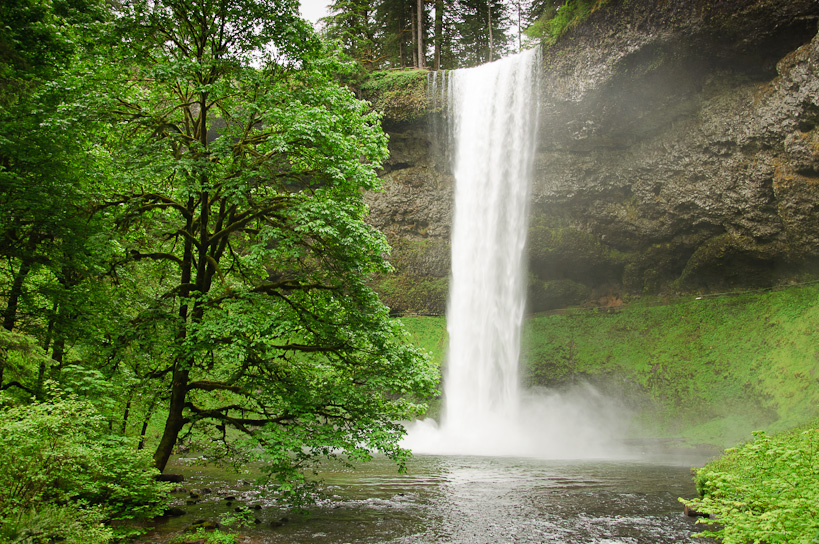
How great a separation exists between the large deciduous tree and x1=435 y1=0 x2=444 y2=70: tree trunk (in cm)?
3005

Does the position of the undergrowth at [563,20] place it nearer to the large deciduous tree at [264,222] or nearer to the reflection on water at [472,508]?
the large deciduous tree at [264,222]

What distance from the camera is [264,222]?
10.1m

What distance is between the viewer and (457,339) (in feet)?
95.7

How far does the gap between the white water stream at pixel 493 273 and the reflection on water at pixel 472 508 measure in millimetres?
11025

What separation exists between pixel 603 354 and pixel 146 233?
26.1 meters

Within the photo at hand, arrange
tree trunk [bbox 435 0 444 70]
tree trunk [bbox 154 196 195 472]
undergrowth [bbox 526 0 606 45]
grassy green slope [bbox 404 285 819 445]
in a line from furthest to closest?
tree trunk [bbox 435 0 444 70] → undergrowth [bbox 526 0 606 45] → grassy green slope [bbox 404 285 819 445] → tree trunk [bbox 154 196 195 472]

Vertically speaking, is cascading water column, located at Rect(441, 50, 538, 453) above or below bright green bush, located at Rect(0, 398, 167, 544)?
above

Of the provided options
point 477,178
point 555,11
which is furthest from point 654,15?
point 477,178

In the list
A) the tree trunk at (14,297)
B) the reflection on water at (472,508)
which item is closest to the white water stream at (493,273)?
the reflection on water at (472,508)

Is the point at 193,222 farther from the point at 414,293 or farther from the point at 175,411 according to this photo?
the point at 414,293

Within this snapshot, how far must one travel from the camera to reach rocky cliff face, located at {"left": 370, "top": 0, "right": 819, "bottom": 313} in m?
23.5

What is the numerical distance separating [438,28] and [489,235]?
17089 mm

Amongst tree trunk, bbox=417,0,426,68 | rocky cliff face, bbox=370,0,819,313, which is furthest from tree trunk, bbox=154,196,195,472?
tree trunk, bbox=417,0,426,68

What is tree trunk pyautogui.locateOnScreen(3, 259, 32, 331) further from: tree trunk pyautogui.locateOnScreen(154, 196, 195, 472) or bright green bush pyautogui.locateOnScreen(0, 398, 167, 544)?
bright green bush pyautogui.locateOnScreen(0, 398, 167, 544)
